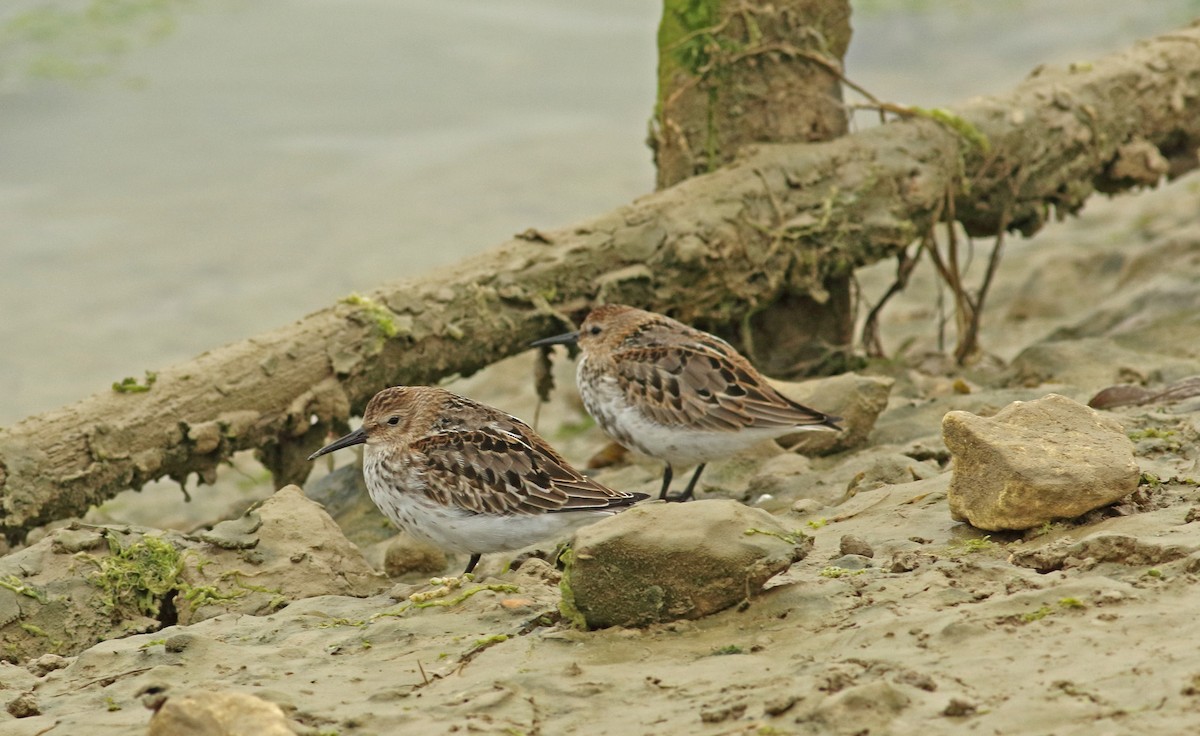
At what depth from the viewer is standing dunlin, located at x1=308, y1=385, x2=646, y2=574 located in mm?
6215

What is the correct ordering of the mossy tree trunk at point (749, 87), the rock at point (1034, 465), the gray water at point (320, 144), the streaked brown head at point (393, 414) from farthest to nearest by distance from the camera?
the gray water at point (320, 144) < the mossy tree trunk at point (749, 87) < the streaked brown head at point (393, 414) < the rock at point (1034, 465)

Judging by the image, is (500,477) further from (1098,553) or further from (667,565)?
→ (1098,553)

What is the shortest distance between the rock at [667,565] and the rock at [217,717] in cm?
111

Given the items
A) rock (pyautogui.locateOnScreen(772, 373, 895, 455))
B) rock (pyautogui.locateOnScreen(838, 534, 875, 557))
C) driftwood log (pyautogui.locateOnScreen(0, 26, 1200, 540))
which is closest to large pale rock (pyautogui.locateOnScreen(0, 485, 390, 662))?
driftwood log (pyautogui.locateOnScreen(0, 26, 1200, 540))

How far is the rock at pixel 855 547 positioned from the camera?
17.0 feet

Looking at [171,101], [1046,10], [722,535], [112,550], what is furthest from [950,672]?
[1046,10]

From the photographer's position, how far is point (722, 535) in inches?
184

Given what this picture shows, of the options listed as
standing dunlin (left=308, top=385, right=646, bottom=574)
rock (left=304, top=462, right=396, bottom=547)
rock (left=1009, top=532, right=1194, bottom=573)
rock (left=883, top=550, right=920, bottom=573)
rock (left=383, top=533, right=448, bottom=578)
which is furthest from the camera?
rock (left=304, top=462, right=396, bottom=547)

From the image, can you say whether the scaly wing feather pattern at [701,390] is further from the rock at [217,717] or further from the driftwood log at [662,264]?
the rock at [217,717]

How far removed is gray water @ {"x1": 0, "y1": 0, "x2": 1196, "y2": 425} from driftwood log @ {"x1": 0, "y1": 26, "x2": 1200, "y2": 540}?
4.16 metres

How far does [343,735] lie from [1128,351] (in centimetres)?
566

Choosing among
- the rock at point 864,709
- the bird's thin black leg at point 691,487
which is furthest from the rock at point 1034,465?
the bird's thin black leg at point 691,487

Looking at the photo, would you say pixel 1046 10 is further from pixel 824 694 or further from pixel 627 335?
pixel 824 694

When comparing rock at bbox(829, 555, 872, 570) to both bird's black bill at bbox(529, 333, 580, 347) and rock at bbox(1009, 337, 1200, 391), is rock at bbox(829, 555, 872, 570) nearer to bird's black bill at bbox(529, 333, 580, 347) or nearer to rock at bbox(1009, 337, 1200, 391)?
bird's black bill at bbox(529, 333, 580, 347)
